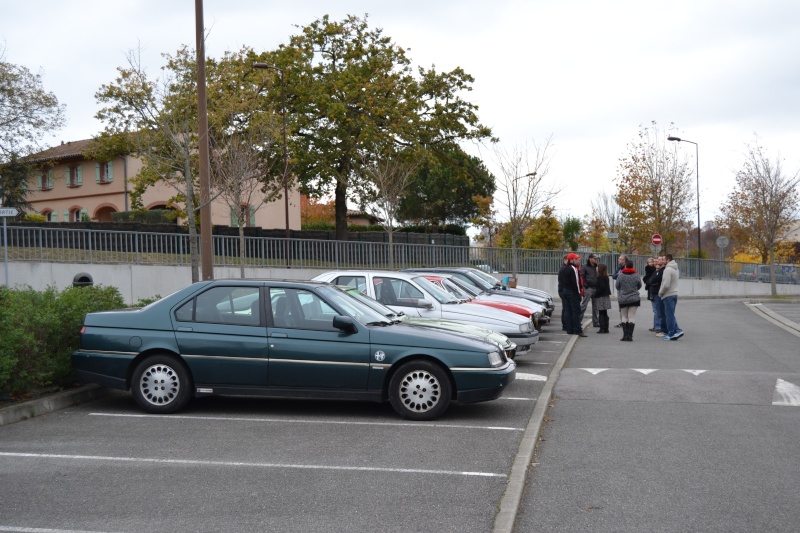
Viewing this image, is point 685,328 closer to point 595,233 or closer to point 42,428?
point 42,428

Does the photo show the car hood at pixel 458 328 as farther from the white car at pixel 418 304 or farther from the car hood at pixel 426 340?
the white car at pixel 418 304

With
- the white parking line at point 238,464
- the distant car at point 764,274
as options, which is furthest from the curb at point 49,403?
the distant car at point 764,274

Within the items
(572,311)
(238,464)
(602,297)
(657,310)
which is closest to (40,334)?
(238,464)

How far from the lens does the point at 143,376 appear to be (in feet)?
31.3

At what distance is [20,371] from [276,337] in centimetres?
265

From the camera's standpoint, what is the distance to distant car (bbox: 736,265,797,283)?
50.9 metres

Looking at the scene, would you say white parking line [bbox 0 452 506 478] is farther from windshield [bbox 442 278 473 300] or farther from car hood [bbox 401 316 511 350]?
windshield [bbox 442 278 473 300]

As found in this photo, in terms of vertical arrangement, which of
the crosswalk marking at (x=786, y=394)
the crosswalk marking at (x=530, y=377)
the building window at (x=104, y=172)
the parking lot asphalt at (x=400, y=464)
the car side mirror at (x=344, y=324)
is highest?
the building window at (x=104, y=172)

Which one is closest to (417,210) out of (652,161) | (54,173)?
(652,161)

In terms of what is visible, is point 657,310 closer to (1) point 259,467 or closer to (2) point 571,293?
(2) point 571,293

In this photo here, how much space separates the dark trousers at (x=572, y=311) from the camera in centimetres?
1939

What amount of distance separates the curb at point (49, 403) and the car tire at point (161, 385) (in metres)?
0.88

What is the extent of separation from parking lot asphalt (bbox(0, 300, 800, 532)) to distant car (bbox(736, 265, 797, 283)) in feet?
139

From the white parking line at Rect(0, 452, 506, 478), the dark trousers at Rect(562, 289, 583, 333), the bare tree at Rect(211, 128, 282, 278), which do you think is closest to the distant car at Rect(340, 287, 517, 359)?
the white parking line at Rect(0, 452, 506, 478)
